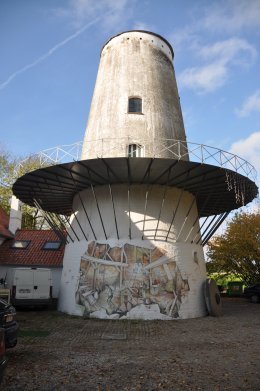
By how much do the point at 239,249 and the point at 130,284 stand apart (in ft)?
43.3

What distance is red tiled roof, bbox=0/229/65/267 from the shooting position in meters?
20.2

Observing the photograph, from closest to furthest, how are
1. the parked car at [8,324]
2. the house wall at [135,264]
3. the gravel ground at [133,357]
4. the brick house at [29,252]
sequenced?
the gravel ground at [133,357] < the parked car at [8,324] < the house wall at [135,264] < the brick house at [29,252]

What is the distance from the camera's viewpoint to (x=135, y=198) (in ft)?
48.1

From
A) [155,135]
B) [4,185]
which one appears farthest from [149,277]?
[4,185]

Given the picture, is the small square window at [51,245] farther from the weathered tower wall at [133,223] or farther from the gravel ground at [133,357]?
the gravel ground at [133,357]

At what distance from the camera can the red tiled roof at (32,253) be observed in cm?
2022

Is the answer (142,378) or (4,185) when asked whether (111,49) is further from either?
(4,185)

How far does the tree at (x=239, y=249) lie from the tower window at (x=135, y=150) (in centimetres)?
1217

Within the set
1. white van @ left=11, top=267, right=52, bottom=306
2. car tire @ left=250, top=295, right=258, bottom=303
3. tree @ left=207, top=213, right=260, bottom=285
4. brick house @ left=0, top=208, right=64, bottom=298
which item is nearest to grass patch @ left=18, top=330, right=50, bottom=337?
white van @ left=11, top=267, right=52, bottom=306

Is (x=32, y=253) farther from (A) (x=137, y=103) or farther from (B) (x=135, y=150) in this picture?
(A) (x=137, y=103)

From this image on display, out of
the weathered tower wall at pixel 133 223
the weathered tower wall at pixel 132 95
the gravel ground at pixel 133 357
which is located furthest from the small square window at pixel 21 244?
the gravel ground at pixel 133 357

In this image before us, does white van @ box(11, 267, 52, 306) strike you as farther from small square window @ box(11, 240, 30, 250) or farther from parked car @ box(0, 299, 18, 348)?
parked car @ box(0, 299, 18, 348)

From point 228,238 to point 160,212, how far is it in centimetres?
1223

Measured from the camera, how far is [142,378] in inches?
241
